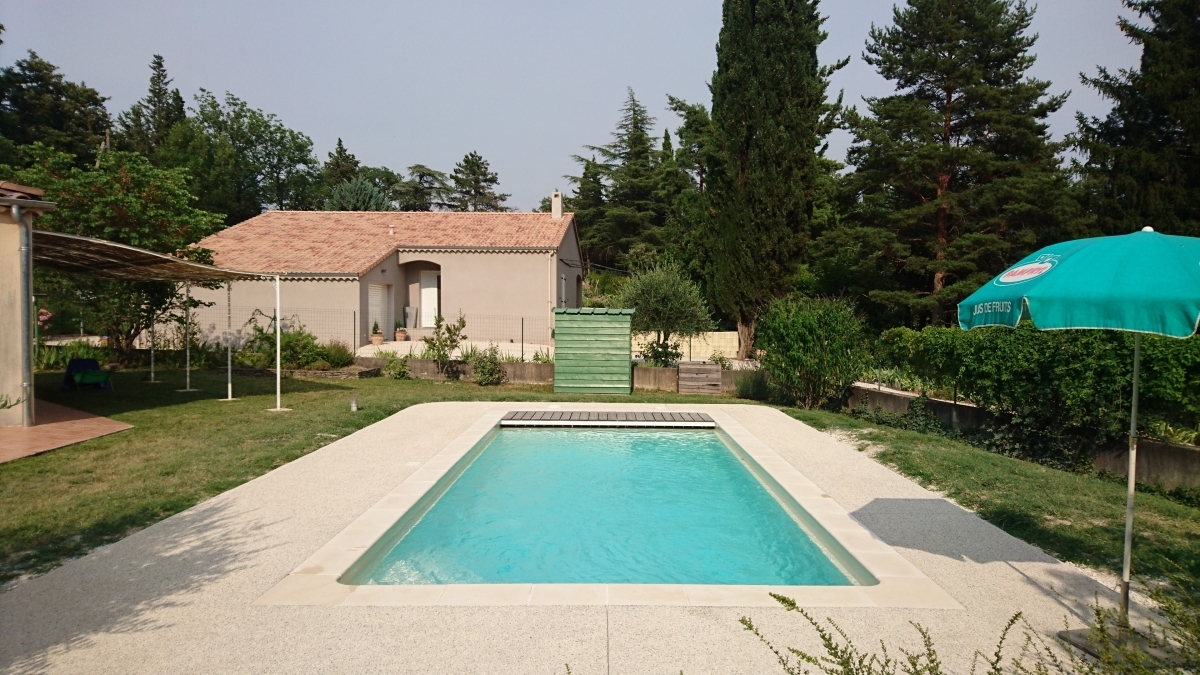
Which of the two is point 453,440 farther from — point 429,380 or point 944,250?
point 944,250

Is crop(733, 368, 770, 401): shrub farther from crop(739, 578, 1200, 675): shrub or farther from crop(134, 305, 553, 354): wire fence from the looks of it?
crop(739, 578, 1200, 675): shrub

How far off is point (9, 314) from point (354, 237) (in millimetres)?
17999

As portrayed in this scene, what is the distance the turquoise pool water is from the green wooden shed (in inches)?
236

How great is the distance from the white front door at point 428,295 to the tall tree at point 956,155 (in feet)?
50.1

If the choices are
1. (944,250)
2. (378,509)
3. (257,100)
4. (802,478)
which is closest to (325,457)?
(378,509)

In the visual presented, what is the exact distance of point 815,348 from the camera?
1395cm

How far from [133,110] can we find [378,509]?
Answer: 58.7 m

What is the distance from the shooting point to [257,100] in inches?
2029

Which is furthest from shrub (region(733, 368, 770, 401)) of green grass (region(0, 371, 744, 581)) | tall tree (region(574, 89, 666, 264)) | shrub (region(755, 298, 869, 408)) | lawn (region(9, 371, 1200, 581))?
tall tree (region(574, 89, 666, 264))

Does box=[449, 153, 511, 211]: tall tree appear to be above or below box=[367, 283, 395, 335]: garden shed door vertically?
above

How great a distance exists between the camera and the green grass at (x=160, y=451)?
5.73 metres

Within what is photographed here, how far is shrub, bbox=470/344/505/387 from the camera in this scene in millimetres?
17906

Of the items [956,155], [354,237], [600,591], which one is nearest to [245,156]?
[354,237]

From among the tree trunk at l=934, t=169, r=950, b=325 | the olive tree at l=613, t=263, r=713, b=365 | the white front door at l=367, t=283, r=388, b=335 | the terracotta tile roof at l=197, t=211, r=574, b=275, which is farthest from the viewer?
the terracotta tile roof at l=197, t=211, r=574, b=275
